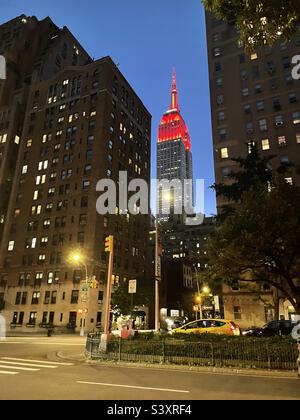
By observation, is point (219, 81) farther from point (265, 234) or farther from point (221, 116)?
point (265, 234)

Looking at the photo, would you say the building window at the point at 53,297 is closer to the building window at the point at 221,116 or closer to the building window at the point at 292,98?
the building window at the point at 221,116

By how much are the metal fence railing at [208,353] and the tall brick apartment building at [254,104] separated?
1412 inches

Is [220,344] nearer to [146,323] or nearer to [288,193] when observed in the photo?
[288,193]

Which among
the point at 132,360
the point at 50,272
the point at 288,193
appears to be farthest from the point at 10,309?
the point at 288,193

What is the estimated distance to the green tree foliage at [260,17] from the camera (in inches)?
392

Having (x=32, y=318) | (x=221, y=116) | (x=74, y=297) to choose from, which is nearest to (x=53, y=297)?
(x=74, y=297)

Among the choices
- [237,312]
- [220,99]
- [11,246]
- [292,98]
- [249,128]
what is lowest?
[237,312]

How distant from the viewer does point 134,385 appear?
35.1 ft

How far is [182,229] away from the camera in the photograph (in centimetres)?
16012

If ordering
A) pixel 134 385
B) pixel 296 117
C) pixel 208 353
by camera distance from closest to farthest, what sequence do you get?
1. pixel 134 385
2. pixel 208 353
3. pixel 296 117

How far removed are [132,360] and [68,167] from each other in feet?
181

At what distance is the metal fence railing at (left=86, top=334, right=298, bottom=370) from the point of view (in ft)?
46.2

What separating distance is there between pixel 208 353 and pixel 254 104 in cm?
4877

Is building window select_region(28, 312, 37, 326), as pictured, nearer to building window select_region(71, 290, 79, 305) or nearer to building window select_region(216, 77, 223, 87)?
building window select_region(71, 290, 79, 305)
